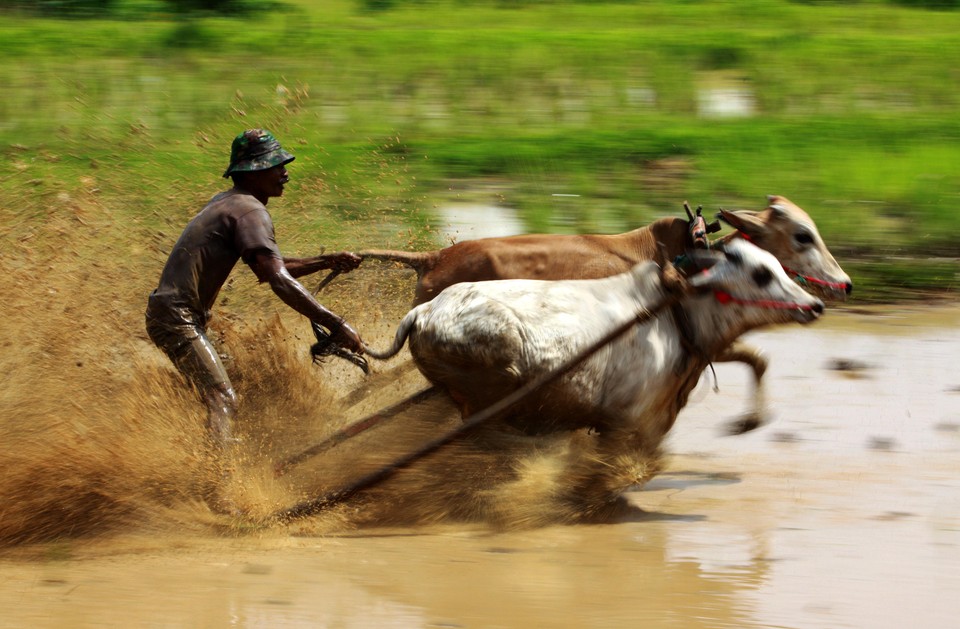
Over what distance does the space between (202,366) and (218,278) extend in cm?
33

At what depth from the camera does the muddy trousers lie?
194 inches

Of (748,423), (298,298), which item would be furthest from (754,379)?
(298,298)

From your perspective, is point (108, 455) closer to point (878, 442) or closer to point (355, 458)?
point (355, 458)

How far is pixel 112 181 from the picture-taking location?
9.31 m

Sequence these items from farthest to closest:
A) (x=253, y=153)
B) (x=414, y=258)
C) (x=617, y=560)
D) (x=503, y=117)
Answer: (x=503, y=117) < (x=414, y=258) < (x=253, y=153) < (x=617, y=560)

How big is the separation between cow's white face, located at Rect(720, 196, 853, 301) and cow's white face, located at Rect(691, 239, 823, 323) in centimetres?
101

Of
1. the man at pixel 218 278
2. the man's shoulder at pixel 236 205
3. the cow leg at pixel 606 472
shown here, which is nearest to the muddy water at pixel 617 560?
the cow leg at pixel 606 472

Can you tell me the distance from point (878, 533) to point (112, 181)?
20.2ft

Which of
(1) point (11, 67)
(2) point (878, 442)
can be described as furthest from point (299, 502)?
(1) point (11, 67)

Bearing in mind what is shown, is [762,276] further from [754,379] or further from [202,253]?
[202,253]

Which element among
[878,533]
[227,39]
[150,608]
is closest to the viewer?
[150,608]

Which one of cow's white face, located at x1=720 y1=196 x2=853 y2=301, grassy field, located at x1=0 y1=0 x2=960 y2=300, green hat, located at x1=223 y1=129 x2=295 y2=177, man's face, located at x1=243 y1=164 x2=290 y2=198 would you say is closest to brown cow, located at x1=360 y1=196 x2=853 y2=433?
cow's white face, located at x1=720 y1=196 x2=853 y2=301

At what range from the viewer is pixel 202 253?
4938 mm

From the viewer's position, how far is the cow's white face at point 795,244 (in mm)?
6168
